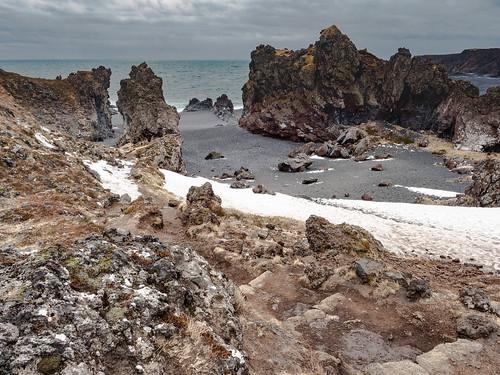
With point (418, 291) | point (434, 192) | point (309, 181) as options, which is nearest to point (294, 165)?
point (309, 181)

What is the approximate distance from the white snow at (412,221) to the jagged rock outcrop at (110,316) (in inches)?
747

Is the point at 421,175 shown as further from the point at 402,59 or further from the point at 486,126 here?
the point at 402,59

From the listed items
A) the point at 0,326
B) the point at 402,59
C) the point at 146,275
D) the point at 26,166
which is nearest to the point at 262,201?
the point at 26,166

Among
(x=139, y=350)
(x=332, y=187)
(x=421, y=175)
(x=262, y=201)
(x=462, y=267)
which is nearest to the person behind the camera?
(x=139, y=350)

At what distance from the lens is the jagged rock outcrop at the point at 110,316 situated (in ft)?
21.0

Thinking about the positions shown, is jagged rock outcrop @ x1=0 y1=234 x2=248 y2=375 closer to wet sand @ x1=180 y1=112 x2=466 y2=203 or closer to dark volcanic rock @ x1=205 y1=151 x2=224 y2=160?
wet sand @ x1=180 y1=112 x2=466 y2=203

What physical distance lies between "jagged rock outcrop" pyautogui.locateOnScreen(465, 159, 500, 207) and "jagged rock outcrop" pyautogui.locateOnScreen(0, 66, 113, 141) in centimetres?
7946

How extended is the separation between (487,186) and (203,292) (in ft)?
131

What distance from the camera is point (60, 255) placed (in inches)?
346

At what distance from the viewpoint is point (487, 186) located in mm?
40531

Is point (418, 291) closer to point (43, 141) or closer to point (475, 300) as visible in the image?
point (475, 300)

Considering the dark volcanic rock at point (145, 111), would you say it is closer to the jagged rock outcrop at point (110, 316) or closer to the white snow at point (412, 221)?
the white snow at point (412, 221)

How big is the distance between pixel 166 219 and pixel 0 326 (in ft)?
62.9

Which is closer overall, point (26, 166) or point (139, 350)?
point (139, 350)
